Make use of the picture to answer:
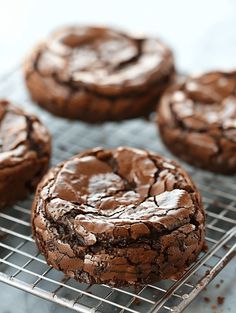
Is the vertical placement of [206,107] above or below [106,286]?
above

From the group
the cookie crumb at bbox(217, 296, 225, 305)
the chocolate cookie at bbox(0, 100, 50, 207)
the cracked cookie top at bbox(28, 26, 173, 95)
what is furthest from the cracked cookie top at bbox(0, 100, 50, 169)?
the cookie crumb at bbox(217, 296, 225, 305)

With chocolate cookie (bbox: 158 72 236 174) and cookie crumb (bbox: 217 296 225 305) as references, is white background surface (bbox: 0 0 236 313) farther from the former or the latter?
cookie crumb (bbox: 217 296 225 305)

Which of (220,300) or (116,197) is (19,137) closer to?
(116,197)

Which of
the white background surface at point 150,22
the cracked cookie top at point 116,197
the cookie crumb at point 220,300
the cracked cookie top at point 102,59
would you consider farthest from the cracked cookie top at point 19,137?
the white background surface at point 150,22

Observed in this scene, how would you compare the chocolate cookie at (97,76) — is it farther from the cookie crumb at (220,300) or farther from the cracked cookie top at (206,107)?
the cookie crumb at (220,300)

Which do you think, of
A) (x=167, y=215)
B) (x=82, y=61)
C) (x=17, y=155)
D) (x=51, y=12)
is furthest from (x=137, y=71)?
(x=51, y=12)

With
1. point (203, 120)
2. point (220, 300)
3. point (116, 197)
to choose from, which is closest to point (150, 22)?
point (203, 120)
